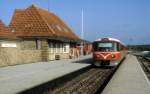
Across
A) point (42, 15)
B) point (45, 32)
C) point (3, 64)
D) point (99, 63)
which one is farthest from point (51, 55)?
point (3, 64)

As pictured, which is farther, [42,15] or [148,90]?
[42,15]

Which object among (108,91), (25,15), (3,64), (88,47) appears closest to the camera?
(108,91)

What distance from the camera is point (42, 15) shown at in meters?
50.8

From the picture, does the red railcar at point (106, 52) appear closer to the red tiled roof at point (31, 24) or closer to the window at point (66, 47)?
the red tiled roof at point (31, 24)

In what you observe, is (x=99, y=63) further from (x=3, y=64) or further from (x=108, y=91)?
(x=108, y=91)

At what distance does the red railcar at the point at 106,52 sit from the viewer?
1414 inches

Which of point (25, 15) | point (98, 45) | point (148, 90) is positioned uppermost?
point (25, 15)

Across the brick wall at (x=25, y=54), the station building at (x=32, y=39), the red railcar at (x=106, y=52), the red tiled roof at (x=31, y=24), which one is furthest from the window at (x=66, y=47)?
the red railcar at (x=106, y=52)

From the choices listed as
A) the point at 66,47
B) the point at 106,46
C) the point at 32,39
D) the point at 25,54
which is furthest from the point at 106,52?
the point at 66,47

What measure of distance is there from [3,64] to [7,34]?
532 cm

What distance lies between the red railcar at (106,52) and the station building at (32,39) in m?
6.56

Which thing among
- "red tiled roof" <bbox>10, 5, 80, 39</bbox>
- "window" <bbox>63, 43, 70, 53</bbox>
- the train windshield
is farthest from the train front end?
"window" <bbox>63, 43, 70, 53</bbox>

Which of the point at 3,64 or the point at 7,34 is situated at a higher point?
the point at 7,34

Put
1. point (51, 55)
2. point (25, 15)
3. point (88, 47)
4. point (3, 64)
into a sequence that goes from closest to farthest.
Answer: point (3, 64) → point (51, 55) → point (25, 15) → point (88, 47)
